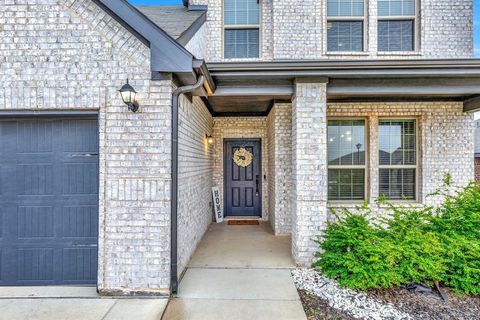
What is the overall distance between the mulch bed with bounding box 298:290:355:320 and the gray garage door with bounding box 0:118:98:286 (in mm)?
2779

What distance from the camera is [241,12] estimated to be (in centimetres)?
595

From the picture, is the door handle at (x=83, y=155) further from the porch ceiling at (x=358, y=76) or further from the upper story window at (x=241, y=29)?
the upper story window at (x=241, y=29)

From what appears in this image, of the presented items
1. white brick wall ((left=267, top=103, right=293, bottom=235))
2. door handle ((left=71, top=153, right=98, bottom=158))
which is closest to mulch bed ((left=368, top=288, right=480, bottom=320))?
white brick wall ((left=267, top=103, right=293, bottom=235))

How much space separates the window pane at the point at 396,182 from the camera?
5414 millimetres

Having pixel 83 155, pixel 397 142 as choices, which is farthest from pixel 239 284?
pixel 397 142

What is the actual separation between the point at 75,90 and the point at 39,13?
106 centimetres

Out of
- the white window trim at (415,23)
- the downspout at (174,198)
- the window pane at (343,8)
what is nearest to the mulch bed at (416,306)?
the downspout at (174,198)

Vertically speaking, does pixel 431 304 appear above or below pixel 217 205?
below

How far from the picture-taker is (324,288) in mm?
3408

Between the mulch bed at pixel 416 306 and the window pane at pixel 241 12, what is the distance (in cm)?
565

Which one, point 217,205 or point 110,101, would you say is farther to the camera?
point 217,205

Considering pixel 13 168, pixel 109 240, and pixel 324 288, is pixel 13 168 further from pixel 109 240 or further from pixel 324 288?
pixel 324 288

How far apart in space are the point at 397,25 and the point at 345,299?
5801 mm

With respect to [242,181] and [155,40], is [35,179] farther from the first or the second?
[242,181]
